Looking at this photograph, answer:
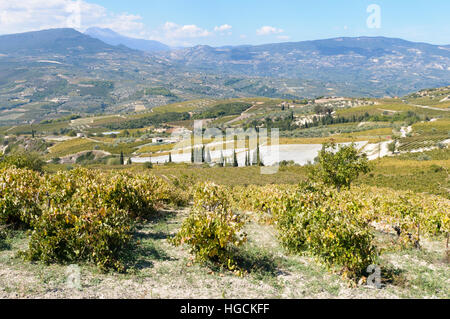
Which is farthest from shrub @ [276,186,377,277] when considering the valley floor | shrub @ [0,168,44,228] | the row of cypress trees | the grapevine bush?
the row of cypress trees

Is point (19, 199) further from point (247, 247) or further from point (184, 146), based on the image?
point (184, 146)

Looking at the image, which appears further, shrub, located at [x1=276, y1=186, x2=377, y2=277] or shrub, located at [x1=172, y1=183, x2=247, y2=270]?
shrub, located at [x1=172, y1=183, x2=247, y2=270]

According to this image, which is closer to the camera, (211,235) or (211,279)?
(211,279)

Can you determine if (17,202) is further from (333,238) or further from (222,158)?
(222,158)

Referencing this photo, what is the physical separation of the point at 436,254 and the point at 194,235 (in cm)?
1255

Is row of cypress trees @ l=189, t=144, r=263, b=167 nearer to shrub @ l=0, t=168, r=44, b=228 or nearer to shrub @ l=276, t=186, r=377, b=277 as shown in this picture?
shrub @ l=0, t=168, r=44, b=228

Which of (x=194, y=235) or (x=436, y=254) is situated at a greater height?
(x=194, y=235)

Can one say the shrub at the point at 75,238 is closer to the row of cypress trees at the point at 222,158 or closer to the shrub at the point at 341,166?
the shrub at the point at 341,166

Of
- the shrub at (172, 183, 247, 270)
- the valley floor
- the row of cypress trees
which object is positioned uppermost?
the shrub at (172, 183, 247, 270)

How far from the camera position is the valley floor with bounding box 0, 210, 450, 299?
34.9ft

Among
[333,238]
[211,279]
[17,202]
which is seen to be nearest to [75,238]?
[17,202]

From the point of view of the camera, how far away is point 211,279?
12023 mm

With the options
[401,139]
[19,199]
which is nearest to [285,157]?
[401,139]
